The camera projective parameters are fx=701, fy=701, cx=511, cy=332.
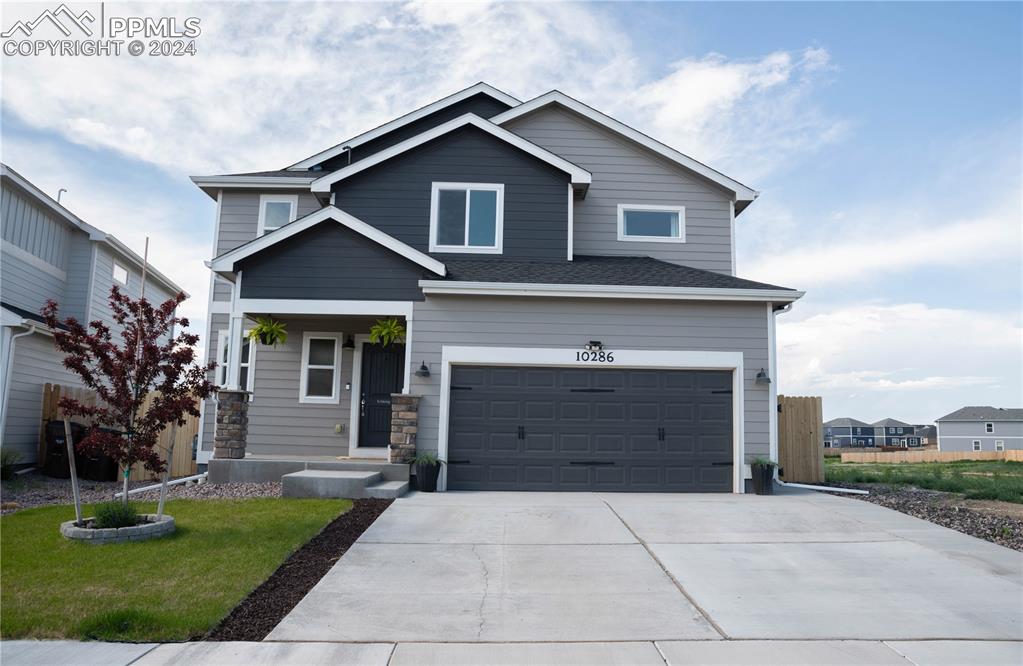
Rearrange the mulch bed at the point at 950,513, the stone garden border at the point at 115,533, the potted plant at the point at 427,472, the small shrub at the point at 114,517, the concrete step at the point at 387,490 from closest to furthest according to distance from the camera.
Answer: the stone garden border at the point at 115,533, the small shrub at the point at 114,517, the mulch bed at the point at 950,513, the concrete step at the point at 387,490, the potted plant at the point at 427,472

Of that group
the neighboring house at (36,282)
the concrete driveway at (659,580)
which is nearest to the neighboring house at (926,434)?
the concrete driveway at (659,580)

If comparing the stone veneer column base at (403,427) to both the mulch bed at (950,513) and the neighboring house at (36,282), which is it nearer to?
the mulch bed at (950,513)

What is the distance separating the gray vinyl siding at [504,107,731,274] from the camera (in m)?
15.1

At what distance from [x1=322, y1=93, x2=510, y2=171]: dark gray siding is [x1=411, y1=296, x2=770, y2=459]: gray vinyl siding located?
5.86 metres

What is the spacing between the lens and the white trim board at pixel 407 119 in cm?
1605

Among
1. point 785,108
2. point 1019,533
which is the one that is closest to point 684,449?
point 1019,533

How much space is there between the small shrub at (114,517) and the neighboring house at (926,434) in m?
84.3

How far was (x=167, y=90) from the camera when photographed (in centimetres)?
1184

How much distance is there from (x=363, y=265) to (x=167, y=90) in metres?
4.37

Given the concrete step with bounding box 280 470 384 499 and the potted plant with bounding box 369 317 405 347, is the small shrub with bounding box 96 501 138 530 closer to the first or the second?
the concrete step with bounding box 280 470 384 499

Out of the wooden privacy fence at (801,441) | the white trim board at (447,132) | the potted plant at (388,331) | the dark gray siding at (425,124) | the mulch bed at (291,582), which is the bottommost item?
the mulch bed at (291,582)

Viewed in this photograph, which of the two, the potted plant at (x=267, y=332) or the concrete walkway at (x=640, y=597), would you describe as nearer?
the concrete walkway at (x=640, y=597)

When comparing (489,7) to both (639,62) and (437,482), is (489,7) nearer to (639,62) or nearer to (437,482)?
(639,62)

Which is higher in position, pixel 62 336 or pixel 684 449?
pixel 62 336
